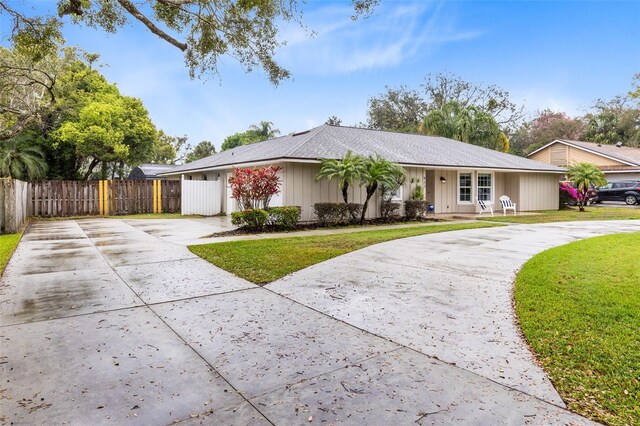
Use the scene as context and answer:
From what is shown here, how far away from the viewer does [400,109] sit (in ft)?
141

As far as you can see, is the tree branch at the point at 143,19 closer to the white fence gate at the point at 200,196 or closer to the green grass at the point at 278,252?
the green grass at the point at 278,252

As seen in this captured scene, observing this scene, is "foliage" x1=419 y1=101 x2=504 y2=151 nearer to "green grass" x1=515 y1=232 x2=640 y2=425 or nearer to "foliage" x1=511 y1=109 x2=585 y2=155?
"foliage" x1=511 y1=109 x2=585 y2=155

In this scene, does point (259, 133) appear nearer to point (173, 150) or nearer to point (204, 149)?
point (204, 149)

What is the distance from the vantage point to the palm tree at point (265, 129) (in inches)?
1705

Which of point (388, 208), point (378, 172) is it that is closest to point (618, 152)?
point (388, 208)

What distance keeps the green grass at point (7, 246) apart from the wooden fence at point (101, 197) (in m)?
8.11

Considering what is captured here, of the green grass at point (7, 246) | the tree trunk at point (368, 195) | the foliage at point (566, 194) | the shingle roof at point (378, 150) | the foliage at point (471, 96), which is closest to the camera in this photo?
the green grass at point (7, 246)

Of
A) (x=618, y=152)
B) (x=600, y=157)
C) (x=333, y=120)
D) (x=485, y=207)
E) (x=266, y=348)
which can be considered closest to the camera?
(x=266, y=348)

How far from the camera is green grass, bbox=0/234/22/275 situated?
294 inches

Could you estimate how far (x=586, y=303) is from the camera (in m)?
4.82

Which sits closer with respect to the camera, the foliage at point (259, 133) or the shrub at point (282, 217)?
the shrub at point (282, 217)

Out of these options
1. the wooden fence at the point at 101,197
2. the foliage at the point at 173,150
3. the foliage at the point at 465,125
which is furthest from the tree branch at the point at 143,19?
the foliage at the point at 173,150

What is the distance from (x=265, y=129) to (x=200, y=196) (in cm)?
2477

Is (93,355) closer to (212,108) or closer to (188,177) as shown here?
(188,177)
